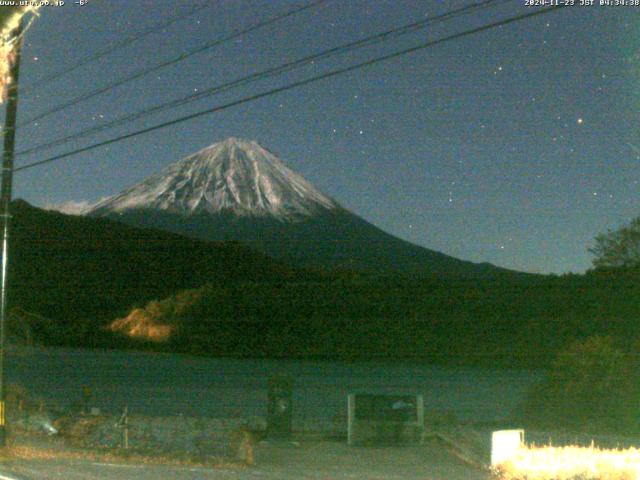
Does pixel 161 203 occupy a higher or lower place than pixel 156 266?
higher

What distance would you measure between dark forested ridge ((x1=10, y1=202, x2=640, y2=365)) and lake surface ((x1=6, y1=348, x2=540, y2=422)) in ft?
12.8

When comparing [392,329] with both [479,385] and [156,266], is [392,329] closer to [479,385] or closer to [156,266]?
[479,385]

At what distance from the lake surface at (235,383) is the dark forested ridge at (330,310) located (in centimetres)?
389

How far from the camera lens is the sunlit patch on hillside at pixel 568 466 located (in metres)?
12.3

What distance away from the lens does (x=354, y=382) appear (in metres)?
35.5

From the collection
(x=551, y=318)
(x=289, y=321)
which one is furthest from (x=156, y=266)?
(x=551, y=318)

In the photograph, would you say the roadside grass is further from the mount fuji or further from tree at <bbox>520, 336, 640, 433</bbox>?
the mount fuji

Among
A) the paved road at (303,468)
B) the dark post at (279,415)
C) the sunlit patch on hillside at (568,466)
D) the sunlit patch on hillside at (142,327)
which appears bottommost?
the paved road at (303,468)

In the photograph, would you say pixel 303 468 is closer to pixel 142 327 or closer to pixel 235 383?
pixel 235 383

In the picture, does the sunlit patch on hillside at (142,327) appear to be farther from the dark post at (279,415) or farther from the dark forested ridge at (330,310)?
the dark post at (279,415)

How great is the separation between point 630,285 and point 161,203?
10769 centimetres

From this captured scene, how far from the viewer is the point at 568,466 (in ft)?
41.9

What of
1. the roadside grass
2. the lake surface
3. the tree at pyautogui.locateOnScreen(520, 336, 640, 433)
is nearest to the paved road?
the roadside grass

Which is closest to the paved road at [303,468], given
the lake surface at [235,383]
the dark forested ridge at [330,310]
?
the lake surface at [235,383]
